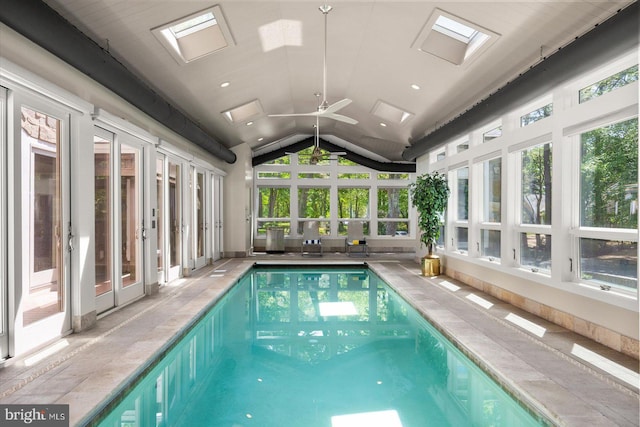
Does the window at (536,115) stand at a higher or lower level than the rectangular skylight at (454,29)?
lower

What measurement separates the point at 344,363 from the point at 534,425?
1780 mm

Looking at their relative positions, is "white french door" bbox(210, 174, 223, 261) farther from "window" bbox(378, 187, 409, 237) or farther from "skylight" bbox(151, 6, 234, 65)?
"skylight" bbox(151, 6, 234, 65)

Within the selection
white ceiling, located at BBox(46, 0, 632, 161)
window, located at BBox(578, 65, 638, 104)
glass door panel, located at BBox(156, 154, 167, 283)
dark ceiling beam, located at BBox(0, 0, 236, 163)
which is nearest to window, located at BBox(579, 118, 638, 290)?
window, located at BBox(578, 65, 638, 104)

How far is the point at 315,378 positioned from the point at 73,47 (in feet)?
11.5

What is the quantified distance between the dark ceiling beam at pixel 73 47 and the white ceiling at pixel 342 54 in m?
0.28

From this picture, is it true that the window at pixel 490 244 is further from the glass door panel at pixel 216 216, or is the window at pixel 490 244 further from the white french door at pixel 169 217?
the glass door panel at pixel 216 216

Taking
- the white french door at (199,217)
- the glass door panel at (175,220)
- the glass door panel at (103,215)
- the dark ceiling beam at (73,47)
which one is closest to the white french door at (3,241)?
the dark ceiling beam at (73,47)

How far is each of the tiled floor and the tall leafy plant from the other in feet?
8.25

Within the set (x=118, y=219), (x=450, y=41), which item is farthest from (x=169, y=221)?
(x=450, y=41)

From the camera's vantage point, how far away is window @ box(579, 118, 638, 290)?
395cm

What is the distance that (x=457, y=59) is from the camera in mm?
5574

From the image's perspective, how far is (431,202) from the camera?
8.50 meters

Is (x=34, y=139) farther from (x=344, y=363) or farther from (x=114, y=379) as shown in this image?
(x=344, y=363)

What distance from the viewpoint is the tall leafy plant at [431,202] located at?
8477 millimetres
